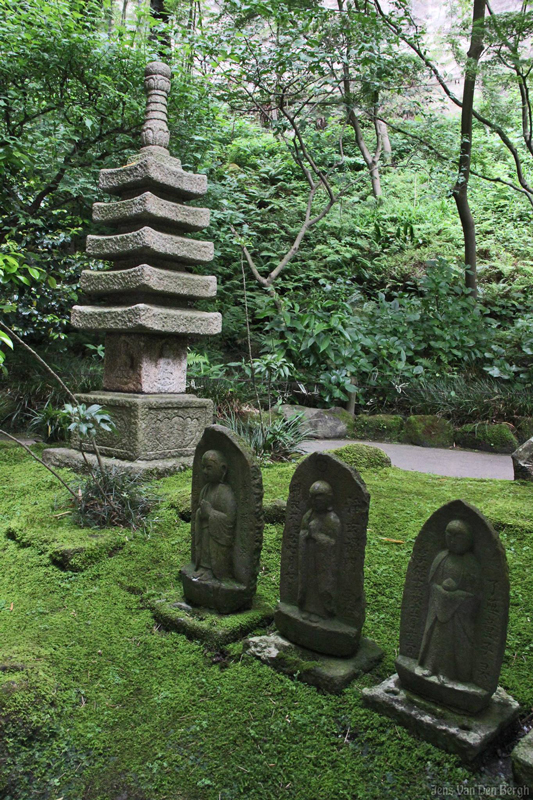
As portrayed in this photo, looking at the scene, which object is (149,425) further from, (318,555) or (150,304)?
(318,555)

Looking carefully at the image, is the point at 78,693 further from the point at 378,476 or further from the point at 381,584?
the point at 378,476

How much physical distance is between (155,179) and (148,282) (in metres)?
1.01

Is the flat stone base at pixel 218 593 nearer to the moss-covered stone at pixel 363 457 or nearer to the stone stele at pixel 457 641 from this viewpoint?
the stone stele at pixel 457 641

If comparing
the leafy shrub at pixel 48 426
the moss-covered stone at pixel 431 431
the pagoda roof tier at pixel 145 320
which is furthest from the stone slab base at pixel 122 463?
the moss-covered stone at pixel 431 431

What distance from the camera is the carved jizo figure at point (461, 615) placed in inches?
76.3

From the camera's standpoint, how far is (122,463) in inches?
197

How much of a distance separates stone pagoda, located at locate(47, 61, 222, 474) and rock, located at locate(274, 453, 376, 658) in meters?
2.73

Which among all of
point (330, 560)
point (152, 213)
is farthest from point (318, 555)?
point (152, 213)

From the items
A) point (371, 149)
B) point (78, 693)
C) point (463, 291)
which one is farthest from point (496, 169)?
point (78, 693)

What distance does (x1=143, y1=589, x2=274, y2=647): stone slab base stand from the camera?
8.61ft

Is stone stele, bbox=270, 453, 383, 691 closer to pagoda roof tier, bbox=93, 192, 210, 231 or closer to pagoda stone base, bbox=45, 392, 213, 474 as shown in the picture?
pagoda stone base, bbox=45, 392, 213, 474

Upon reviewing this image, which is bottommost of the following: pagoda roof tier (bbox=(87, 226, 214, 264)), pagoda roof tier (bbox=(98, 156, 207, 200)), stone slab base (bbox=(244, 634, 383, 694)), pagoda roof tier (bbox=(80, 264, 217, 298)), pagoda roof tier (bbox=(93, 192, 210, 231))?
stone slab base (bbox=(244, 634, 383, 694))

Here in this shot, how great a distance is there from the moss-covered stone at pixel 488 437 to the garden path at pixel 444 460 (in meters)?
0.17

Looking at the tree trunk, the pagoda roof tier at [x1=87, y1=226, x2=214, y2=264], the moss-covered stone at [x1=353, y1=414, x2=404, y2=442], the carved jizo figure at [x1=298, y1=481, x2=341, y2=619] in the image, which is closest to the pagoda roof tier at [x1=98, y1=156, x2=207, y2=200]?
the pagoda roof tier at [x1=87, y1=226, x2=214, y2=264]
